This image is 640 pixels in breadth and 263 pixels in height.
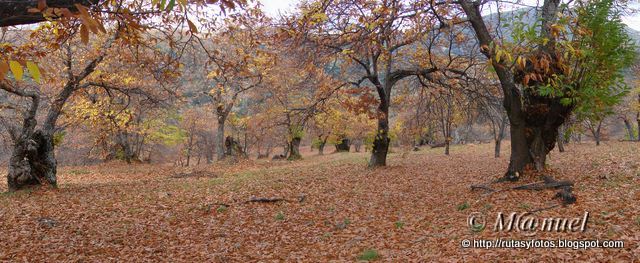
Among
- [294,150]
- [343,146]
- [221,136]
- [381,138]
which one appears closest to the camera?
[381,138]

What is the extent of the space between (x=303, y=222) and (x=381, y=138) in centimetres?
803

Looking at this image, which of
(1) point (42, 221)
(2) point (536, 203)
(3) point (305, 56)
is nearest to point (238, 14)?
(3) point (305, 56)

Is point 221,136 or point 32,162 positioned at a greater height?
point 221,136

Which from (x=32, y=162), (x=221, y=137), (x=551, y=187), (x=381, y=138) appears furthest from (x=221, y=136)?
(x=551, y=187)

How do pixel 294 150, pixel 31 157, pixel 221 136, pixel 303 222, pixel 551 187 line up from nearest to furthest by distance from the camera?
pixel 551 187 < pixel 303 222 < pixel 31 157 < pixel 221 136 < pixel 294 150

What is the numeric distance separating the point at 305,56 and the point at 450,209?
20.8ft

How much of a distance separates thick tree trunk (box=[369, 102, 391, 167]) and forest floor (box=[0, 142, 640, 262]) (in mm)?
3967

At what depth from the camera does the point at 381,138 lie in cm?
1508

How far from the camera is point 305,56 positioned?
11.5 m

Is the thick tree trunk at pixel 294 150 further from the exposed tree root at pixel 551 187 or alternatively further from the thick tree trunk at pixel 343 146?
the exposed tree root at pixel 551 187

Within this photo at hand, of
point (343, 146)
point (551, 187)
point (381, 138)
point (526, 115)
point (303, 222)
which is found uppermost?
point (526, 115)

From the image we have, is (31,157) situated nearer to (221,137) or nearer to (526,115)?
(526,115)

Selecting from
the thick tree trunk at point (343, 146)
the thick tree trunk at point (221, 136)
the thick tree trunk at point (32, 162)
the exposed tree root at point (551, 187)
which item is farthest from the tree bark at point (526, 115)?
the thick tree trunk at point (343, 146)

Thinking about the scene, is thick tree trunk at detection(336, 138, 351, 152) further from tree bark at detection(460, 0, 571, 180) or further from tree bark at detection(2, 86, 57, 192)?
tree bark at detection(460, 0, 571, 180)
